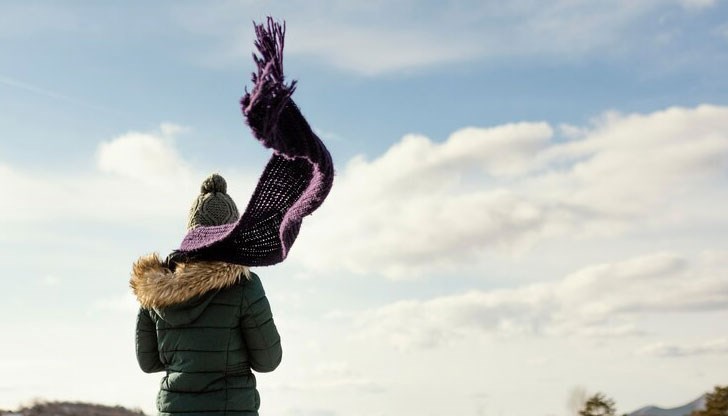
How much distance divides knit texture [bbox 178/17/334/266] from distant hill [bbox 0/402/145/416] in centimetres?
806

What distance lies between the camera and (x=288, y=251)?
17.4 feet

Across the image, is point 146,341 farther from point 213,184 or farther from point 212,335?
point 213,184

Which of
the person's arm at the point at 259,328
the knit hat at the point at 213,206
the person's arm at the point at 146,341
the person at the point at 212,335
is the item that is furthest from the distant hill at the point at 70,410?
the person's arm at the point at 259,328

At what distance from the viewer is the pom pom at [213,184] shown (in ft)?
17.9

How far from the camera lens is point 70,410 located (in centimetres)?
1257

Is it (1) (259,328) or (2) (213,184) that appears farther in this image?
(2) (213,184)

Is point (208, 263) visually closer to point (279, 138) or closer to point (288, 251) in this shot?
point (288, 251)

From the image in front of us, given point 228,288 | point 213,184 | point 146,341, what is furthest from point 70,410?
point 228,288

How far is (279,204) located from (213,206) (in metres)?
0.42

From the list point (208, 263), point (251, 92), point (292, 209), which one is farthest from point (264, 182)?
point (251, 92)

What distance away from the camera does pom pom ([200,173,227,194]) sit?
546cm

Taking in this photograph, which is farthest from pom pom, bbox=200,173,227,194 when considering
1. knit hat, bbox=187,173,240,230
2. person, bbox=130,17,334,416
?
person, bbox=130,17,334,416

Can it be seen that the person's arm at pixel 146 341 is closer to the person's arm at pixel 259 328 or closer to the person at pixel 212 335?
the person at pixel 212 335

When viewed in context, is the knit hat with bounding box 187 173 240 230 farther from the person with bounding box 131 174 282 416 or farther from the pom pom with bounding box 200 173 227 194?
the person with bounding box 131 174 282 416
